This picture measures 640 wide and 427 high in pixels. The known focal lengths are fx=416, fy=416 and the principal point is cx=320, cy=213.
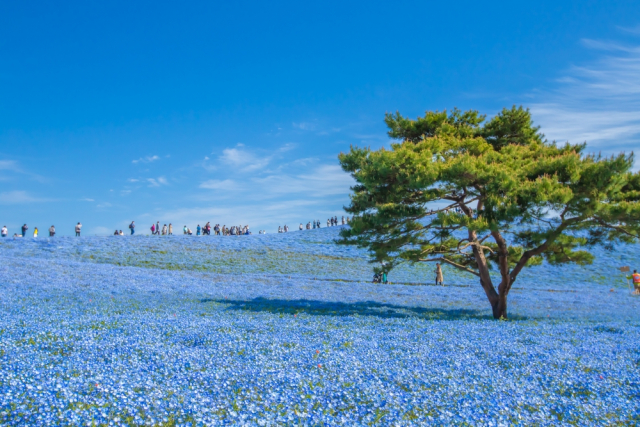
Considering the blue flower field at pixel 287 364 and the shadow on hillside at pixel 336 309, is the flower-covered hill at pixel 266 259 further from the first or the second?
the blue flower field at pixel 287 364

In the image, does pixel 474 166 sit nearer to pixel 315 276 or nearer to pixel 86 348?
pixel 86 348

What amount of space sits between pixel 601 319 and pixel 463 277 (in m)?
21.7

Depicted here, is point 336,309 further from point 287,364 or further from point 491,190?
point 287,364

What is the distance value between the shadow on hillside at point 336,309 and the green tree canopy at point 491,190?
201 cm

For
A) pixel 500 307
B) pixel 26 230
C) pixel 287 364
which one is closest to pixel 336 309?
pixel 500 307

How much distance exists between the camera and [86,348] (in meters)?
8.01

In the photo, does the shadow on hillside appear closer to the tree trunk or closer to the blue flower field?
the blue flower field

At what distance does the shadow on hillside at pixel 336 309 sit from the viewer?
16.6 metres

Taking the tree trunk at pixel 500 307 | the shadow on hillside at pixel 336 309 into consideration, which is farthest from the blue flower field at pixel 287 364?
the tree trunk at pixel 500 307

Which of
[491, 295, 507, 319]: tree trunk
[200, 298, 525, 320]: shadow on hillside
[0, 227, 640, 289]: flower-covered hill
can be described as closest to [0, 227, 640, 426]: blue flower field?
[200, 298, 525, 320]: shadow on hillside

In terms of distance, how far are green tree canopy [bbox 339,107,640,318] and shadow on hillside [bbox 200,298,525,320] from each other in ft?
6.58

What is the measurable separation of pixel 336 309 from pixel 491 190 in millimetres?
8058

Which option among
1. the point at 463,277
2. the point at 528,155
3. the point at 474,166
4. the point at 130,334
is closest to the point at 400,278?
the point at 463,277

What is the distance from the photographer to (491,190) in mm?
14953
